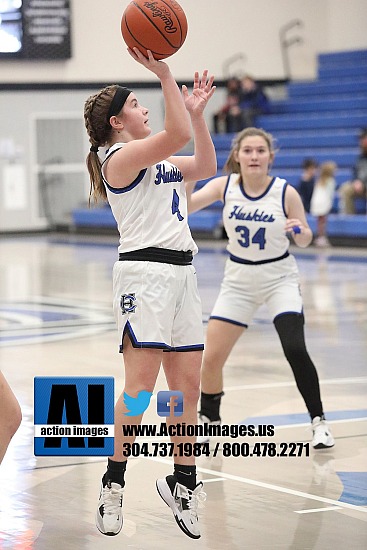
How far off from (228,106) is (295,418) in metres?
19.0

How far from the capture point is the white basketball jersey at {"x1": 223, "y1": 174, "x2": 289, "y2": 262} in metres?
6.56

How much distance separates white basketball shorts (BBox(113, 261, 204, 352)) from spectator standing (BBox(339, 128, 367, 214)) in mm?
15950

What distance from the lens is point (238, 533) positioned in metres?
4.58

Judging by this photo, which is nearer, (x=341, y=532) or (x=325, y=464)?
(x=341, y=532)

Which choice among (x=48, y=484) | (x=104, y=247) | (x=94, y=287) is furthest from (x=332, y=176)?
(x=48, y=484)

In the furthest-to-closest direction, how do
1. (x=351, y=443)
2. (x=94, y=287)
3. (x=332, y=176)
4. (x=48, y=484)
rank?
(x=332, y=176) < (x=94, y=287) < (x=351, y=443) < (x=48, y=484)

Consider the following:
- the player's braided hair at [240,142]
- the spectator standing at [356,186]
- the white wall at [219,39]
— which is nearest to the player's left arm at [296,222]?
the player's braided hair at [240,142]

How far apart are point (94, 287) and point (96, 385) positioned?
9741 millimetres

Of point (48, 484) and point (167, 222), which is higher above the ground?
point (167, 222)

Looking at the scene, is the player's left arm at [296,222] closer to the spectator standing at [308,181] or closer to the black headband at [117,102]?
the black headband at [117,102]

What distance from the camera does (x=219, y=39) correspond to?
87.8ft

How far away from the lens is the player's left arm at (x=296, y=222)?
634cm

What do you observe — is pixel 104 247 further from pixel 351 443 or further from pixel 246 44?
pixel 351 443

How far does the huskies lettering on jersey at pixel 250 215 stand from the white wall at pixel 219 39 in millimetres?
18776
